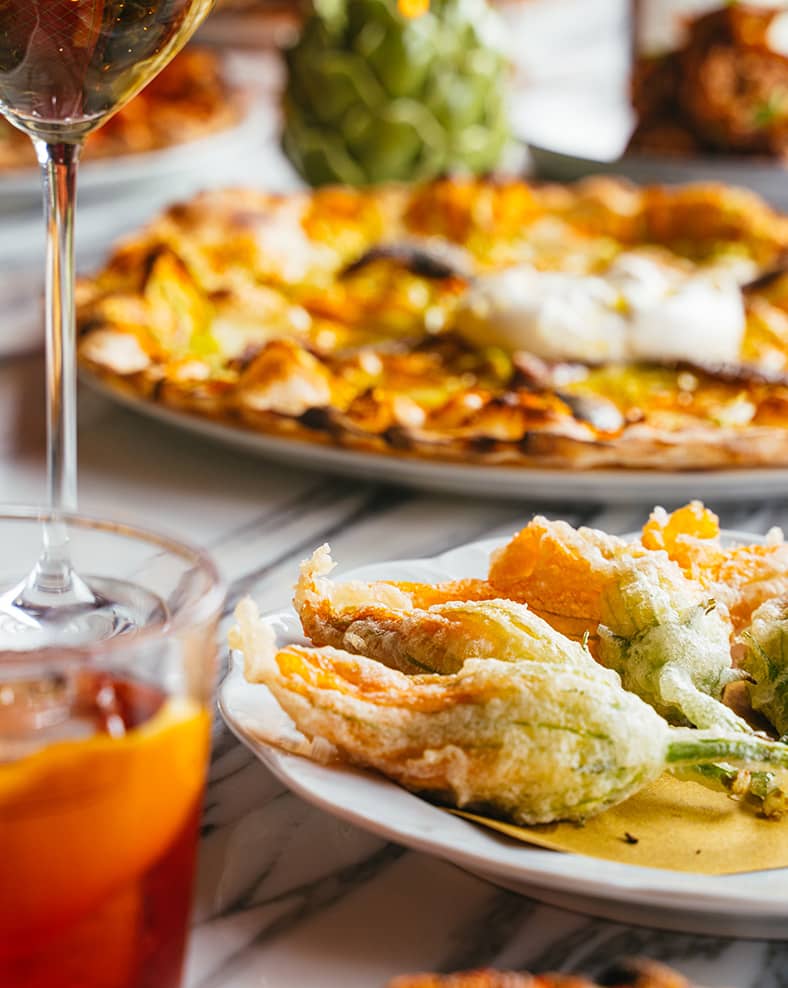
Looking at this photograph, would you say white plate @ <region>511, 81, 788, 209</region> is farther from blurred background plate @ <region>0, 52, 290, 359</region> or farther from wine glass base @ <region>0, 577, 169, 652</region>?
wine glass base @ <region>0, 577, 169, 652</region>

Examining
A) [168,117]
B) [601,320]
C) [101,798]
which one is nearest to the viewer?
[101,798]

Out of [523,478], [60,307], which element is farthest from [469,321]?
[60,307]

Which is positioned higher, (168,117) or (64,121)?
(64,121)

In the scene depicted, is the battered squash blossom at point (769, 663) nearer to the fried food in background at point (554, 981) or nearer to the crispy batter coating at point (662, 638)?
the crispy batter coating at point (662, 638)

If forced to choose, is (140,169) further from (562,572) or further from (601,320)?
(562,572)

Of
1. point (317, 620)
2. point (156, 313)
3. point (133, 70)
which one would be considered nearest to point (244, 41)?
point (156, 313)

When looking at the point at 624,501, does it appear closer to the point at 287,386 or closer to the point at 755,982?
the point at 287,386

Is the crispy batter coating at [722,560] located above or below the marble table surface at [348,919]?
above

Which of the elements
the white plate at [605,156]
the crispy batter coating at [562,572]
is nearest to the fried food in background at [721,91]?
the white plate at [605,156]
